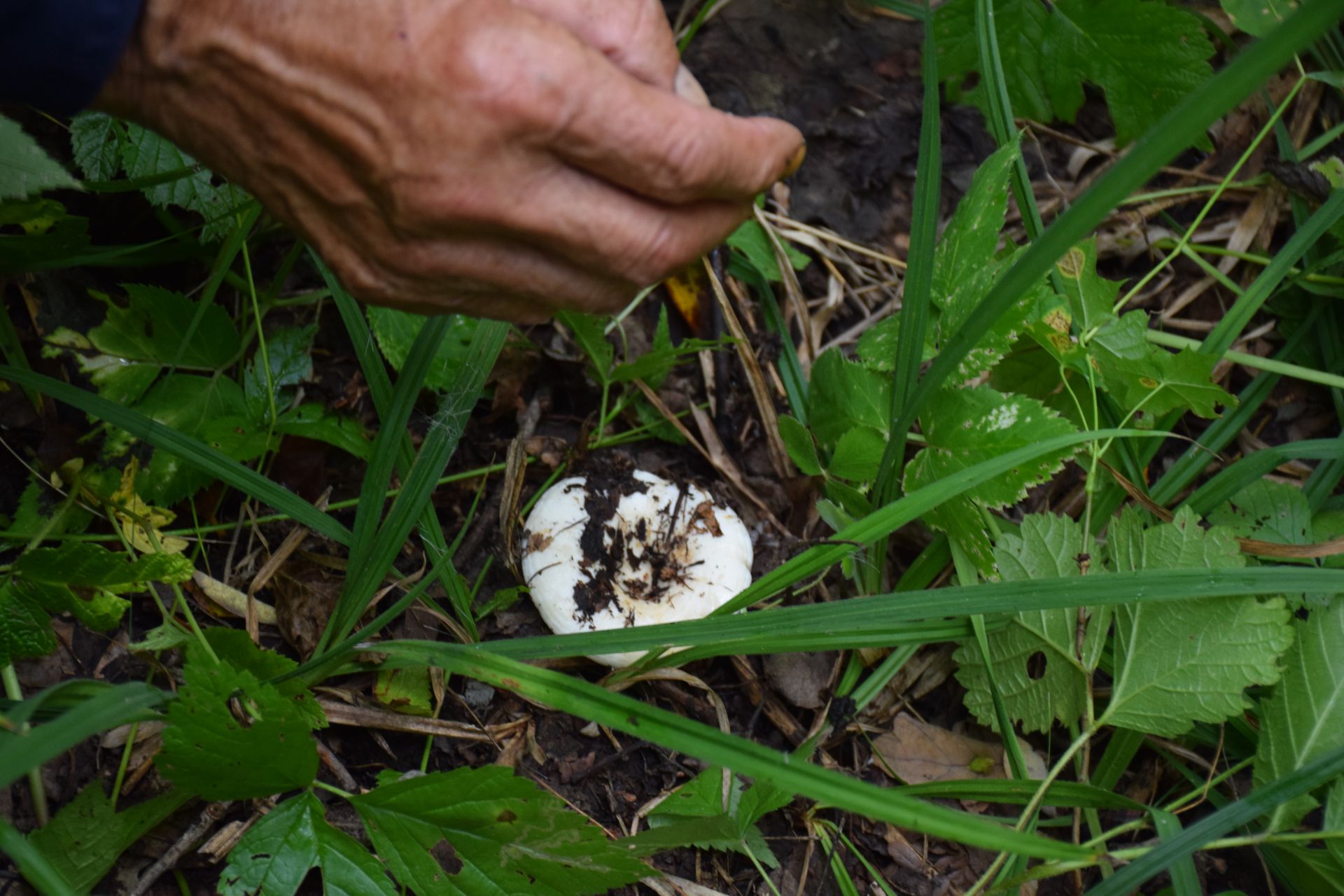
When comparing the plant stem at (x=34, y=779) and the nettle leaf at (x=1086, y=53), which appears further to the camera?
the nettle leaf at (x=1086, y=53)

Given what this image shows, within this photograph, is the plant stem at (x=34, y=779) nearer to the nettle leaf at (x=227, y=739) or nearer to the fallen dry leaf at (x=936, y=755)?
the nettle leaf at (x=227, y=739)

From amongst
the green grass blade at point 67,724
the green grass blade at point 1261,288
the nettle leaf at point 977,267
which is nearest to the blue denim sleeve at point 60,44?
the green grass blade at point 67,724

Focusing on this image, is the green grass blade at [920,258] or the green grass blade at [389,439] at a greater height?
the green grass blade at [920,258]

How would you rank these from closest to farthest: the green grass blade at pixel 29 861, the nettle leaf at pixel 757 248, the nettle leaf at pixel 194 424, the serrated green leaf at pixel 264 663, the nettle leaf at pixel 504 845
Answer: the green grass blade at pixel 29 861 → the nettle leaf at pixel 504 845 → the serrated green leaf at pixel 264 663 → the nettle leaf at pixel 194 424 → the nettle leaf at pixel 757 248

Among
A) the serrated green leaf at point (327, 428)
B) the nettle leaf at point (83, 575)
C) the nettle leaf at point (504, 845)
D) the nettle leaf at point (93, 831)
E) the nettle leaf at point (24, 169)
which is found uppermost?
the nettle leaf at point (24, 169)

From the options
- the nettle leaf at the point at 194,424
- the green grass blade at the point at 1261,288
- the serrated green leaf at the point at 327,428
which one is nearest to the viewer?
the nettle leaf at the point at 194,424

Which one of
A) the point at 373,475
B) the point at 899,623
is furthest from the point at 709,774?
the point at 373,475

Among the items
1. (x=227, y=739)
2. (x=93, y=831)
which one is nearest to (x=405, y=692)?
(x=227, y=739)
